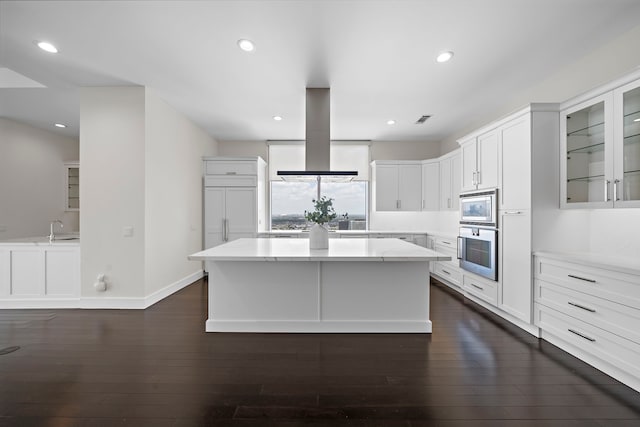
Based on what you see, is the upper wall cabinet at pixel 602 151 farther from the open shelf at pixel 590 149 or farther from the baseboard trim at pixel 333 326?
the baseboard trim at pixel 333 326

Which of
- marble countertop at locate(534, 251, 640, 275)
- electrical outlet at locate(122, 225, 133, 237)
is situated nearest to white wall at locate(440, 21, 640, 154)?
marble countertop at locate(534, 251, 640, 275)

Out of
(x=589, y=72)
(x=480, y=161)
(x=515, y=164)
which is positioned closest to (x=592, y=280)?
(x=515, y=164)

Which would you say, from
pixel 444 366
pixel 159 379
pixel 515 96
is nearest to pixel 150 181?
pixel 159 379

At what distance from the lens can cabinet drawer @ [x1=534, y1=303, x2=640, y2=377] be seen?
1996 mm

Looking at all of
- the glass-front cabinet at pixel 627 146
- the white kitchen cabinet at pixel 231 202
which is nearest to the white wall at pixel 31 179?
the white kitchen cabinet at pixel 231 202

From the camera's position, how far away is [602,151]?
2480 mm

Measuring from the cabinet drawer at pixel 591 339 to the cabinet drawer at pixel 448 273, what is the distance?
5.12 ft

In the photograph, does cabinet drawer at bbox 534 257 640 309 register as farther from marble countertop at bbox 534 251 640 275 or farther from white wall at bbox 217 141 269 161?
white wall at bbox 217 141 269 161

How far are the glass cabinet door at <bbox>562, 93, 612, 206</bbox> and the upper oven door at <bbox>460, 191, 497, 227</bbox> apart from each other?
A: 0.73 metres

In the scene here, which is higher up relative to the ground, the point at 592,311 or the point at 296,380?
the point at 592,311

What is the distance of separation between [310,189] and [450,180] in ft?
9.31

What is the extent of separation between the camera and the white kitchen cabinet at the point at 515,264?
2924 mm

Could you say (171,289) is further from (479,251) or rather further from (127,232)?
(479,251)

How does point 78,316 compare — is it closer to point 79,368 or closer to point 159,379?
point 79,368
